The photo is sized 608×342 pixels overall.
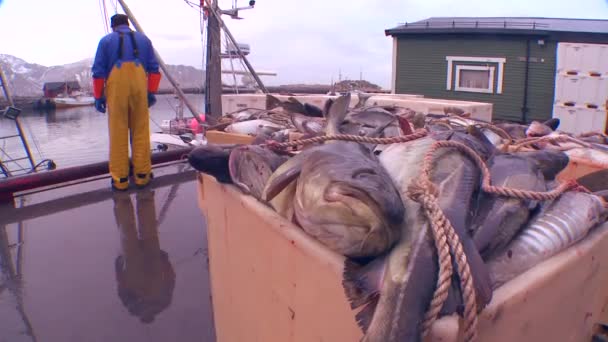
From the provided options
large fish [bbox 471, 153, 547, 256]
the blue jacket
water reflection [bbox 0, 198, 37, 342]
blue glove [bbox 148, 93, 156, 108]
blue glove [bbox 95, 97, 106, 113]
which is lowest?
water reflection [bbox 0, 198, 37, 342]

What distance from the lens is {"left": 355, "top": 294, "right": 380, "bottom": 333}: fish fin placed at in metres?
0.98

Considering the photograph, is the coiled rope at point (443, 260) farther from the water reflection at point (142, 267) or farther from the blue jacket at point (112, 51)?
the blue jacket at point (112, 51)

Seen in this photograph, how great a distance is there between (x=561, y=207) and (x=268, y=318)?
3.62 feet

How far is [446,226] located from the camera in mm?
1058

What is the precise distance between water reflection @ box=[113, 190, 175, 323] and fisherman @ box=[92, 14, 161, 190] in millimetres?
858

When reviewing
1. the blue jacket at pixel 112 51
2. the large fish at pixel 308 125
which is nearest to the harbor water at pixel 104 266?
the large fish at pixel 308 125

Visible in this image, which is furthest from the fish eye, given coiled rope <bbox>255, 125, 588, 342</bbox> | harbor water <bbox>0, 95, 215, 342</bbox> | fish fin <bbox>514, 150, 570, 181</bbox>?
harbor water <bbox>0, 95, 215, 342</bbox>

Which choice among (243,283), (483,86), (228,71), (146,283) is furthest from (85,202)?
(483,86)

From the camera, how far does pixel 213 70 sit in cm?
1393

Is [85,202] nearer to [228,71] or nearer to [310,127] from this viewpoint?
[310,127]

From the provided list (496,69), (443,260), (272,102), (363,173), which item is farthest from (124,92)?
(496,69)

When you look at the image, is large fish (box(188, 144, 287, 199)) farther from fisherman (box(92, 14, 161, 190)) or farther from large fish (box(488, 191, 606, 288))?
fisherman (box(92, 14, 161, 190))

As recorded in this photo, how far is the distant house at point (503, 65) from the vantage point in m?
12.2

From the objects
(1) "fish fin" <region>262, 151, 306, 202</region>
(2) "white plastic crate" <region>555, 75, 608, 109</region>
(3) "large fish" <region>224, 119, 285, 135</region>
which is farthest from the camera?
(2) "white plastic crate" <region>555, 75, 608, 109</region>
